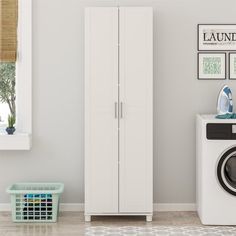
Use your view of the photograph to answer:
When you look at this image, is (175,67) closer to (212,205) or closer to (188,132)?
(188,132)

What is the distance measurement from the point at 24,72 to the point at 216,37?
5.66 ft

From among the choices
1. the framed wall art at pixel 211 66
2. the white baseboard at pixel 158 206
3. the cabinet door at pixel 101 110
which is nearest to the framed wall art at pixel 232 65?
the framed wall art at pixel 211 66

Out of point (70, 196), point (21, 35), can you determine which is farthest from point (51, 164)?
point (21, 35)

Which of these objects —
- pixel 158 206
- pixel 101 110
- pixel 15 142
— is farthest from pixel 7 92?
pixel 158 206

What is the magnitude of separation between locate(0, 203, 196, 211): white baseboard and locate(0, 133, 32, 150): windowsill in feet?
1.82

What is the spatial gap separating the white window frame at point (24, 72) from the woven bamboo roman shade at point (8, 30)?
47 mm

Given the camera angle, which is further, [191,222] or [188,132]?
[188,132]

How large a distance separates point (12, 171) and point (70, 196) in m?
0.57

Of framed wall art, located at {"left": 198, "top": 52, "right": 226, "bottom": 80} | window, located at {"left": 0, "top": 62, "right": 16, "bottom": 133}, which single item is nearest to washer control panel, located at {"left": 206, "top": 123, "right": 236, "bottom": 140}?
framed wall art, located at {"left": 198, "top": 52, "right": 226, "bottom": 80}

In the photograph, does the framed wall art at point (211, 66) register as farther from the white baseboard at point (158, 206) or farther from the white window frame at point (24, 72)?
the white window frame at point (24, 72)

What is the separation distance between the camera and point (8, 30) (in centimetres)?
518

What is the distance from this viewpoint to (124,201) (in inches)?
193

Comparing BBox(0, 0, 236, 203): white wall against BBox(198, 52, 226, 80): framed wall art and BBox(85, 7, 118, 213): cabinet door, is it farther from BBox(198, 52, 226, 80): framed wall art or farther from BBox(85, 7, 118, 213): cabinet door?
Answer: BBox(85, 7, 118, 213): cabinet door

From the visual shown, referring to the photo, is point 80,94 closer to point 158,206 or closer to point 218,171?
point 158,206
